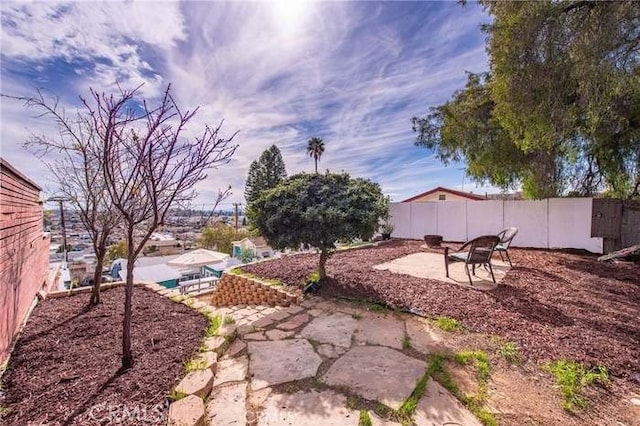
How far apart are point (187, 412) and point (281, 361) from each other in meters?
0.90

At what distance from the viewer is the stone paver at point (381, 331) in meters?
2.83

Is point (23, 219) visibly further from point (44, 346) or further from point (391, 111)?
point (391, 111)

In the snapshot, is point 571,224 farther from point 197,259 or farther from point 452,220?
point 197,259

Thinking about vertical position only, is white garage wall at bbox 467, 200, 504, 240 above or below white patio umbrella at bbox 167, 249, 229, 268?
above

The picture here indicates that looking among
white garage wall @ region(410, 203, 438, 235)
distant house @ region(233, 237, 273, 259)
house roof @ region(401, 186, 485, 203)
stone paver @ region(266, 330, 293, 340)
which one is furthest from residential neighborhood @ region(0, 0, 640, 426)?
house roof @ region(401, 186, 485, 203)

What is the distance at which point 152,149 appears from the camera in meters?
2.11

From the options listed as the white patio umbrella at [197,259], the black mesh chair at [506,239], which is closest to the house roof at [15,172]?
the white patio umbrella at [197,259]

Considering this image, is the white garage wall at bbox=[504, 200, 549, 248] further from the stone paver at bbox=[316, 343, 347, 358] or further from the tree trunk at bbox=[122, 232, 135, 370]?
the tree trunk at bbox=[122, 232, 135, 370]

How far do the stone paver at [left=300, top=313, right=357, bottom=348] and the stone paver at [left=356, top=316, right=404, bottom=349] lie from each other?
11 cm

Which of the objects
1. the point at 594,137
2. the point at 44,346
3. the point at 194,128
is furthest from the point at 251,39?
the point at 594,137

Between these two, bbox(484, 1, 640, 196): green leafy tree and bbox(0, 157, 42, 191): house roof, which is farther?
bbox(484, 1, 640, 196): green leafy tree

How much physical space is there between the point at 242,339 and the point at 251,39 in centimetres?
443

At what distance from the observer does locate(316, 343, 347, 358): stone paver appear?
2.61 m

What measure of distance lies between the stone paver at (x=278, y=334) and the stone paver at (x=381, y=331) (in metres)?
0.73
